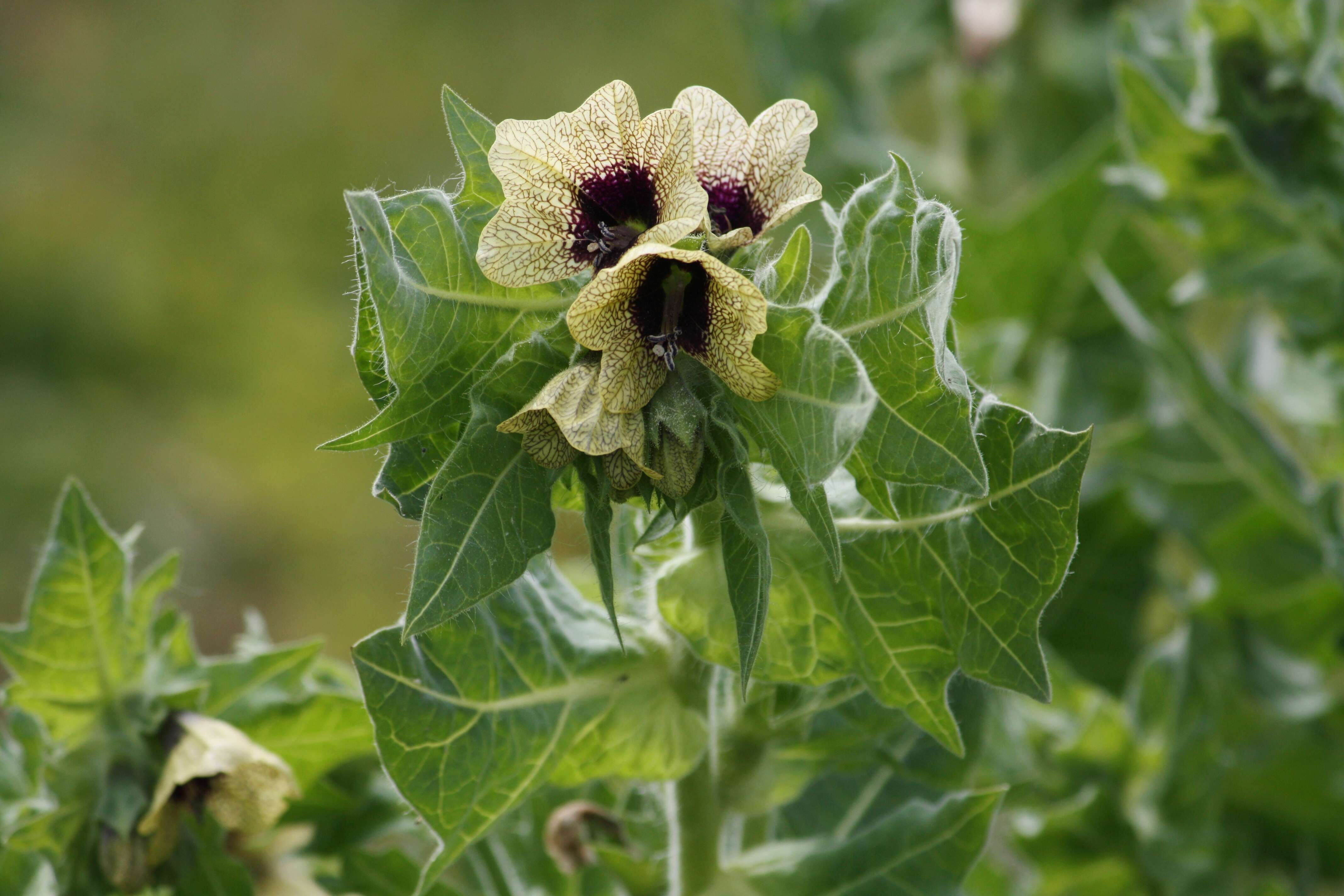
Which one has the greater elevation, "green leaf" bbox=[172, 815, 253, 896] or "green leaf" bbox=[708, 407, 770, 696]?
"green leaf" bbox=[708, 407, 770, 696]

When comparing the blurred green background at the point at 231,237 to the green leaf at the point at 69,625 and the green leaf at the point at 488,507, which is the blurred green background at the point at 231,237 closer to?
the green leaf at the point at 69,625

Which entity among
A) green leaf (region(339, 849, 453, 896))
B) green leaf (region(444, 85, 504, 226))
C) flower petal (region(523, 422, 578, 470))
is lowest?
green leaf (region(339, 849, 453, 896))

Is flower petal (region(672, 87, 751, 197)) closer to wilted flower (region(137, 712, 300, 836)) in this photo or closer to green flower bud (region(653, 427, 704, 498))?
green flower bud (region(653, 427, 704, 498))

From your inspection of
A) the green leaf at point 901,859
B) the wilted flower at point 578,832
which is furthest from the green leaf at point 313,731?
the green leaf at point 901,859

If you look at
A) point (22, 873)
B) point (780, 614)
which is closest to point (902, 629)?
point (780, 614)

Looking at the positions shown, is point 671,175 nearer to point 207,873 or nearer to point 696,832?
point 696,832

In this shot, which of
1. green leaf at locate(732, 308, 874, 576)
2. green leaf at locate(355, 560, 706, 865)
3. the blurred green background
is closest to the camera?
green leaf at locate(732, 308, 874, 576)

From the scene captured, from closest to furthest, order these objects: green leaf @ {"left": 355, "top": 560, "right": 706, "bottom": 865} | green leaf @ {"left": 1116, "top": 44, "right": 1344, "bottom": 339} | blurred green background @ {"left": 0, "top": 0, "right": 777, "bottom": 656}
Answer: green leaf @ {"left": 355, "top": 560, "right": 706, "bottom": 865}
green leaf @ {"left": 1116, "top": 44, "right": 1344, "bottom": 339}
blurred green background @ {"left": 0, "top": 0, "right": 777, "bottom": 656}

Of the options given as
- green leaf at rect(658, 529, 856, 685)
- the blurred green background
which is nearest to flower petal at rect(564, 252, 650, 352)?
green leaf at rect(658, 529, 856, 685)
